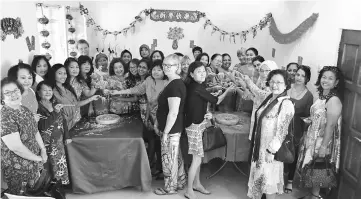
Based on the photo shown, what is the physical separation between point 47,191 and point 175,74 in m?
1.59

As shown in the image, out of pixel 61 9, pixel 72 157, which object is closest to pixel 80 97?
pixel 72 157

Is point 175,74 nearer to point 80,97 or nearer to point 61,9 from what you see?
point 80,97

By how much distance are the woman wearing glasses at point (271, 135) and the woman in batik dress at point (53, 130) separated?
1.84 metres

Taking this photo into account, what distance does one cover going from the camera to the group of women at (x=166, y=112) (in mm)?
2246

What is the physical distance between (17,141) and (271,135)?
2.09 meters

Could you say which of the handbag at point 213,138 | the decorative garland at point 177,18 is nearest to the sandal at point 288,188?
the handbag at point 213,138

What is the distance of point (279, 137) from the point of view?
267 cm

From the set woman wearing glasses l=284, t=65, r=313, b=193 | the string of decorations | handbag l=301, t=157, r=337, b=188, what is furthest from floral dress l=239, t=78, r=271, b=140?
the string of decorations

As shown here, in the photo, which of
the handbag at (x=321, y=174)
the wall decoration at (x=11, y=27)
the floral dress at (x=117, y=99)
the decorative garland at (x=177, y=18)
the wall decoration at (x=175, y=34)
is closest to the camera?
the wall decoration at (x=11, y=27)

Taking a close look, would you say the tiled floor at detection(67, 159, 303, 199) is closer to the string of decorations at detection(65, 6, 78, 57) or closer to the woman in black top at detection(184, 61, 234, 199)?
the woman in black top at detection(184, 61, 234, 199)

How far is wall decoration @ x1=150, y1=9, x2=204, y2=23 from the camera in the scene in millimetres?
6234

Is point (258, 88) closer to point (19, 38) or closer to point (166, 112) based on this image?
point (166, 112)

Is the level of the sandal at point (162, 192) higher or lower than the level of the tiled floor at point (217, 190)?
higher

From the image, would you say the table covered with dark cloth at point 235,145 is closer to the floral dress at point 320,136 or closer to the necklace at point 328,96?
the floral dress at point 320,136
